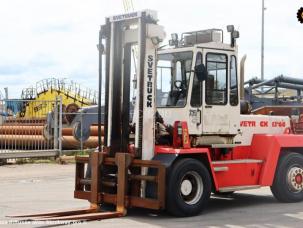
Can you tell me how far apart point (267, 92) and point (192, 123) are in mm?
14862

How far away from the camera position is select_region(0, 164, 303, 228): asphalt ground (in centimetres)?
935

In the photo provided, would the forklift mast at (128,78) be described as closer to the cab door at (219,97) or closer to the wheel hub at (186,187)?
the wheel hub at (186,187)

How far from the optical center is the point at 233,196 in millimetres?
12867

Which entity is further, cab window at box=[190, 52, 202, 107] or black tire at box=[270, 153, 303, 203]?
black tire at box=[270, 153, 303, 203]

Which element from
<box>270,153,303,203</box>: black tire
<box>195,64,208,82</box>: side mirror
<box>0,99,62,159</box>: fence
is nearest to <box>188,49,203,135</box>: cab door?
<box>195,64,208,82</box>: side mirror

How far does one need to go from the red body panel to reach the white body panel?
149mm

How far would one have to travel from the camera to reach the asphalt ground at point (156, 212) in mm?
9352

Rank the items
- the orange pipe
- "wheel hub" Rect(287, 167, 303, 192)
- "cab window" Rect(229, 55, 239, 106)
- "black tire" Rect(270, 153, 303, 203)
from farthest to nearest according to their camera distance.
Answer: the orange pipe < "wheel hub" Rect(287, 167, 303, 192) < "black tire" Rect(270, 153, 303, 203) < "cab window" Rect(229, 55, 239, 106)

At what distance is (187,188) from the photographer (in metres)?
10.0

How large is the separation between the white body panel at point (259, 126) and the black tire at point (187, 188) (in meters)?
1.57

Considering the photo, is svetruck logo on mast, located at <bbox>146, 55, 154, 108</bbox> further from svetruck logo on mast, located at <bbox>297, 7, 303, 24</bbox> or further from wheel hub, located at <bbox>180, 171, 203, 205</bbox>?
svetruck logo on mast, located at <bbox>297, 7, 303, 24</bbox>

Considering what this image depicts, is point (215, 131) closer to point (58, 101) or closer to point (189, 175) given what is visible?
point (189, 175)

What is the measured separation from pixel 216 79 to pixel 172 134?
4.37ft

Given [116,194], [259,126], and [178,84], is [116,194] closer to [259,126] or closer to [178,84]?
[178,84]
